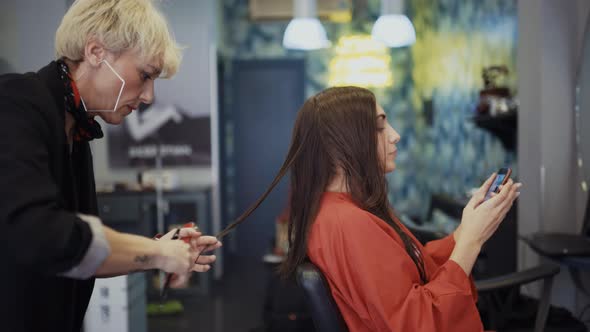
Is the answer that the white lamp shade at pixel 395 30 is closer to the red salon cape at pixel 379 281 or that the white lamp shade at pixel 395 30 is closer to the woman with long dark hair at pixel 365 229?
the woman with long dark hair at pixel 365 229

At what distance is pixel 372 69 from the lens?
17.4 ft

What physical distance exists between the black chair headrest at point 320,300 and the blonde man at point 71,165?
0.83ft

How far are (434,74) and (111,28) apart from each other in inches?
176

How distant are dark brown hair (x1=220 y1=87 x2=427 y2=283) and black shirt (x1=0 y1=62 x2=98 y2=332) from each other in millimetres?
442

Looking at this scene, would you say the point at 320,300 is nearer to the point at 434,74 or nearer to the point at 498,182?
the point at 498,182

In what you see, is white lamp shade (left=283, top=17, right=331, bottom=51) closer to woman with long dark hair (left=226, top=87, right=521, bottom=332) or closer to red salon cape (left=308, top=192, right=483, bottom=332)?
woman with long dark hair (left=226, top=87, right=521, bottom=332)

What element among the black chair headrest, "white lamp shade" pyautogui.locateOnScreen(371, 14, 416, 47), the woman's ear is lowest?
the black chair headrest

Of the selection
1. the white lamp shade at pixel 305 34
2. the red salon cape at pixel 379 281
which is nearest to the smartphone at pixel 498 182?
the red salon cape at pixel 379 281

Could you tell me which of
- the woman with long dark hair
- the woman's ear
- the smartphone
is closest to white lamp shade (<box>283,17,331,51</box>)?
the woman with long dark hair

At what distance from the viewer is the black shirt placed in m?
0.93

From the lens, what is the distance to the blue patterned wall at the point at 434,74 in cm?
388

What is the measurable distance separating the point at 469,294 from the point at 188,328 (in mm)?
2994

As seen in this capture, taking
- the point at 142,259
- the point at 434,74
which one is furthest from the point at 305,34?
the point at 142,259

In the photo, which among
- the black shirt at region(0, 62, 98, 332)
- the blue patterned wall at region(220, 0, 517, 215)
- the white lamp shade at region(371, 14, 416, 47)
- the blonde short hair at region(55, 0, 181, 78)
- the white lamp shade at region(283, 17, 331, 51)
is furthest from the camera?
the blue patterned wall at region(220, 0, 517, 215)
